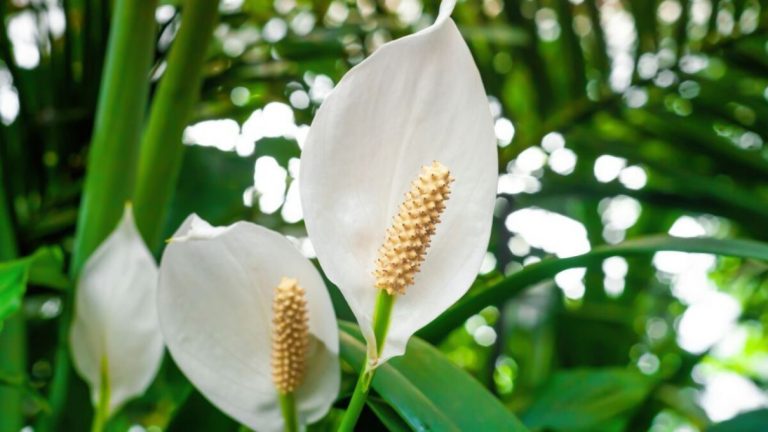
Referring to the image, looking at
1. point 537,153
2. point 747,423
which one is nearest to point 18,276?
point 747,423

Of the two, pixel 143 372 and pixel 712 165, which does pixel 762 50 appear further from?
pixel 143 372

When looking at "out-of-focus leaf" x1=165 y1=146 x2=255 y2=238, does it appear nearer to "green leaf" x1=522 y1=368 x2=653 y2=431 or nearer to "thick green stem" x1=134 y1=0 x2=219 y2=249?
"thick green stem" x1=134 y1=0 x2=219 y2=249

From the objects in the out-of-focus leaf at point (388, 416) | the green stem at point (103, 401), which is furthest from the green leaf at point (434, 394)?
the green stem at point (103, 401)

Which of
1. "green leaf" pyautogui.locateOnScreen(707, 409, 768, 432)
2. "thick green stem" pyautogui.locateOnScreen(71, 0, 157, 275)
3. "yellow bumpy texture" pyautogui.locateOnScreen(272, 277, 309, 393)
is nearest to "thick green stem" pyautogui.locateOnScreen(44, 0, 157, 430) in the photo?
"thick green stem" pyautogui.locateOnScreen(71, 0, 157, 275)

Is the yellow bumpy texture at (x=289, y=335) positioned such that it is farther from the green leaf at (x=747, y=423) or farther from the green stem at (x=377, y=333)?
the green leaf at (x=747, y=423)

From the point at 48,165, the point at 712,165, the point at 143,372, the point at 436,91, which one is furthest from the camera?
the point at 712,165

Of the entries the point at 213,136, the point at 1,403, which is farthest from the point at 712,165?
the point at 1,403

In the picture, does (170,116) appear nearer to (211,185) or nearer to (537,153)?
(211,185)
